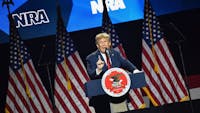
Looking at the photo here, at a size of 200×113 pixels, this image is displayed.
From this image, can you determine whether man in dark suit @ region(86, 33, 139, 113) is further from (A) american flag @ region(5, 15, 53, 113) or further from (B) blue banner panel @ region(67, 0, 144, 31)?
(B) blue banner panel @ region(67, 0, 144, 31)

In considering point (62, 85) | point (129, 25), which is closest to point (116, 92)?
point (62, 85)

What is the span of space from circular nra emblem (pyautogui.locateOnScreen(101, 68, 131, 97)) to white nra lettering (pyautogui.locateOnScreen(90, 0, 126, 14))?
13.9 ft

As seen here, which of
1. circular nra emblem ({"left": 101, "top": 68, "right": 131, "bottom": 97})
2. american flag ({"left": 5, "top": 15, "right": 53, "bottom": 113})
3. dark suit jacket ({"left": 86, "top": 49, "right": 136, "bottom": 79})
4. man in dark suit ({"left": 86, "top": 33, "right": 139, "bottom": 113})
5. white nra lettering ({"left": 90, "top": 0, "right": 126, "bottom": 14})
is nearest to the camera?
circular nra emblem ({"left": 101, "top": 68, "right": 131, "bottom": 97})

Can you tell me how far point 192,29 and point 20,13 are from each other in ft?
12.4

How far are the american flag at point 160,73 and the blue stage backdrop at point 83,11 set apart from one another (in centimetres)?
51

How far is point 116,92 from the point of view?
4.53 meters

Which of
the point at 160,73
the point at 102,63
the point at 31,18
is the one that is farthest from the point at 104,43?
the point at 31,18

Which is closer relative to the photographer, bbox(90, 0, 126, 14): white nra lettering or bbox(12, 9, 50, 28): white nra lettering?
bbox(12, 9, 50, 28): white nra lettering

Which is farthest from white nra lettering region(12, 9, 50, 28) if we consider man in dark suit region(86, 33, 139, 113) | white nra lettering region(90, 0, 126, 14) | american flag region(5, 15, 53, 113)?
man in dark suit region(86, 33, 139, 113)

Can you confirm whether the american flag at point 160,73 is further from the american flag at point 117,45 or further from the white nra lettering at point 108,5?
the white nra lettering at point 108,5

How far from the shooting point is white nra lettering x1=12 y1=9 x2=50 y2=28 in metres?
8.47

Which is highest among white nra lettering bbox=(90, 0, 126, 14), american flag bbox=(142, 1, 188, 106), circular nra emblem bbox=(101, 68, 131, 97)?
white nra lettering bbox=(90, 0, 126, 14)

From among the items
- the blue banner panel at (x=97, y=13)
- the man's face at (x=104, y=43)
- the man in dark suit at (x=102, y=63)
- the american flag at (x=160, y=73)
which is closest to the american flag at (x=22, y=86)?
the blue banner panel at (x=97, y=13)

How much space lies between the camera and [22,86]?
26.7ft
